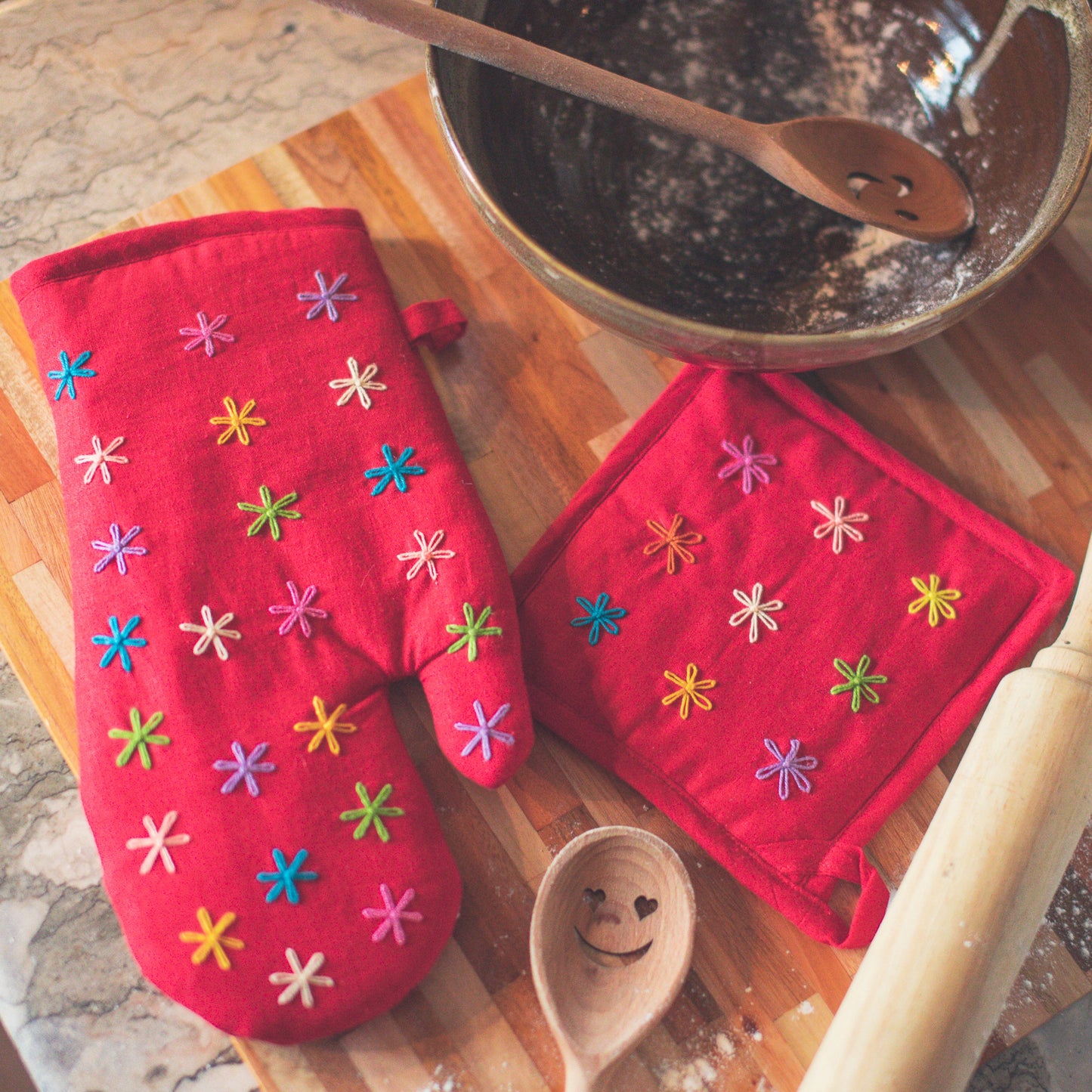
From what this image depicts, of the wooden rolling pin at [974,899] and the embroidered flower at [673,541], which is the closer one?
the wooden rolling pin at [974,899]

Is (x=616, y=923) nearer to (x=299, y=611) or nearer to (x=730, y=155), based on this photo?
(x=299, y=611)

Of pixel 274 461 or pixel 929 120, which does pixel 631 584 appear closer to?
pixel 274 461

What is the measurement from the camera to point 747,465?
61 centimetres

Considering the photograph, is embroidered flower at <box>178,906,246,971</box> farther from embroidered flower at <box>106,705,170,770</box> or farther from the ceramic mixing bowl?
the ceramic mixing bowl

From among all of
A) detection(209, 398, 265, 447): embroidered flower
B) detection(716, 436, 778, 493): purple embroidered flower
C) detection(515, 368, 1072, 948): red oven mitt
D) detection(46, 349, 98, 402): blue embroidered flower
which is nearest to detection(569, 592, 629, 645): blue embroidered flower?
detection(515, 368, 1072, 948): red oven mitt

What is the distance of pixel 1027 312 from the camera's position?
67 cm

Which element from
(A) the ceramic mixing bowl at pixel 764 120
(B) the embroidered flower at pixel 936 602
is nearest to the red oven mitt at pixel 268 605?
(A) the ceramic mixing bowl at pixel 764 120

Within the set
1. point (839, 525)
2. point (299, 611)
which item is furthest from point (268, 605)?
point (839, 525)

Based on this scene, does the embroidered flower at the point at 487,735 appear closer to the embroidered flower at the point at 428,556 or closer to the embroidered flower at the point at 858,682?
the embroidered flower at the point at 428,556

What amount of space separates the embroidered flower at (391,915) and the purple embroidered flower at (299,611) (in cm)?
15

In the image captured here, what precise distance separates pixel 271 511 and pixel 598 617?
20 cm

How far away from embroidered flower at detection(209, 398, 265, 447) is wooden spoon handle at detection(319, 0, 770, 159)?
0.74 ft

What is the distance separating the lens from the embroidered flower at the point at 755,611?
A: 0.58 meters

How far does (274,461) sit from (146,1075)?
0.35 m
